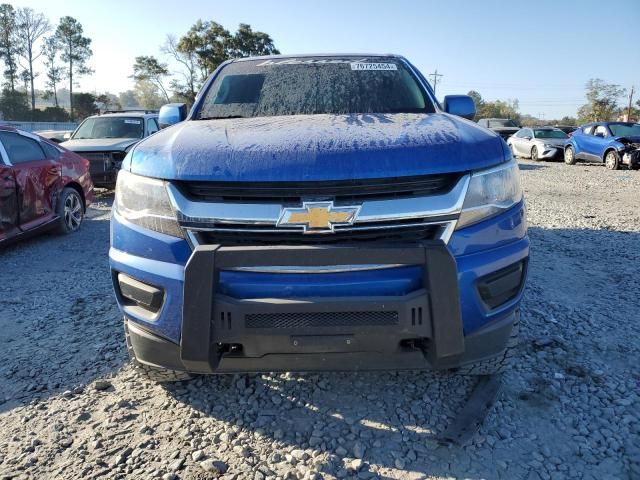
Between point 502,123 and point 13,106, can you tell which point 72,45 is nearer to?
point 13,106

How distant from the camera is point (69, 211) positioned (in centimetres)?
667

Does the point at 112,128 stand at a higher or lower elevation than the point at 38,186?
higher

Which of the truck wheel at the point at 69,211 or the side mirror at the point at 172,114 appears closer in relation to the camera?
the side mirror at the point at 172,114

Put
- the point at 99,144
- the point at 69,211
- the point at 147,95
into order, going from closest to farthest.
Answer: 1. the point at 69,211
2. the point at 99,144
3. the point at 147,95

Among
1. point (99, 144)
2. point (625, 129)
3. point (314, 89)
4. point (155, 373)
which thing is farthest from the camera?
point (625, 129)

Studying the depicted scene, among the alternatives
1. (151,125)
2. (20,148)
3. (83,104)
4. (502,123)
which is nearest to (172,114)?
(20,148)

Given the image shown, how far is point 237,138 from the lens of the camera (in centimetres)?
223

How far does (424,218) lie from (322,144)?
53 cm

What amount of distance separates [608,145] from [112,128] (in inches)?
598

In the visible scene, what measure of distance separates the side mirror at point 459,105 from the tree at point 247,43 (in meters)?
45.9

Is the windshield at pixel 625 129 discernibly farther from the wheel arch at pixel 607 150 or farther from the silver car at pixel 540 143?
the silver car at pixel 540 143

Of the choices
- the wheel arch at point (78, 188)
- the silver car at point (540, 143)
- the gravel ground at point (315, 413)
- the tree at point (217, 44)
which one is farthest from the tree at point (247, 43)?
the gravel ground at point (315, 413)

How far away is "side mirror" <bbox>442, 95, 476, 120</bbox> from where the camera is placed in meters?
3.27

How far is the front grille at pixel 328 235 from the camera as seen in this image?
1954 millimetres
